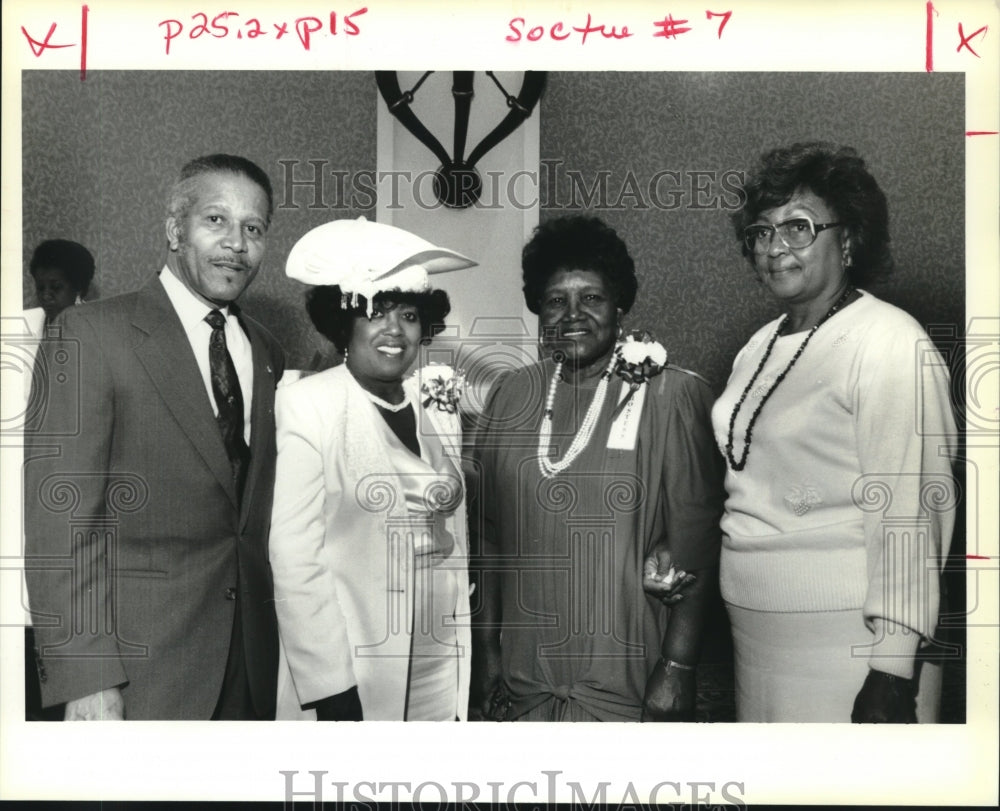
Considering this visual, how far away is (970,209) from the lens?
2738 mm

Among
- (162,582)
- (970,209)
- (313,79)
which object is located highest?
(313,79)

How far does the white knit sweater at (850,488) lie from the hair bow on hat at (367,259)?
2.69 feet

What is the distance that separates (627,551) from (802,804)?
74 cm

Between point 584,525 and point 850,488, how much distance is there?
0.63 meters

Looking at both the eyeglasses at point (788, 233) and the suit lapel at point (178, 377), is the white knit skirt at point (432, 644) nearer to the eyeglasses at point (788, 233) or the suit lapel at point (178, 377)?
the suit lapel at point (178, 377)

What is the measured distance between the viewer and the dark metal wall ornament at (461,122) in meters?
2.72

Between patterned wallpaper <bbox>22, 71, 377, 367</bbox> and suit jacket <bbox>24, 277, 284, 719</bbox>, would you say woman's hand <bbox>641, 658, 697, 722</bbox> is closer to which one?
suit jacket <bbox>24, 277, 284, 719</bbox>

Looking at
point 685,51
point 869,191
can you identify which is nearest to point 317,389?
point 685,51

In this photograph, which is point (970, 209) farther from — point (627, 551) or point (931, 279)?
point (627, 551)

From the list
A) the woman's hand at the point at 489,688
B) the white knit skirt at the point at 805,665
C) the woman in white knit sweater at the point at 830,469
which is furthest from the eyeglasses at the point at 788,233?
the woman's hand at the point at 489,688

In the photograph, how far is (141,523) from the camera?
2.67 meters

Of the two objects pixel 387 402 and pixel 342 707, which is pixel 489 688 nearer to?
pixel 342 707

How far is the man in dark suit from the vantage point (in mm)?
2660

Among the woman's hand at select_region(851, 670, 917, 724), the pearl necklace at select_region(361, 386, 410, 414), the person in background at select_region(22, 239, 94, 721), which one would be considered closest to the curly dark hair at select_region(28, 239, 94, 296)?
the person in background at select_region(22, 239, 94, 721)
